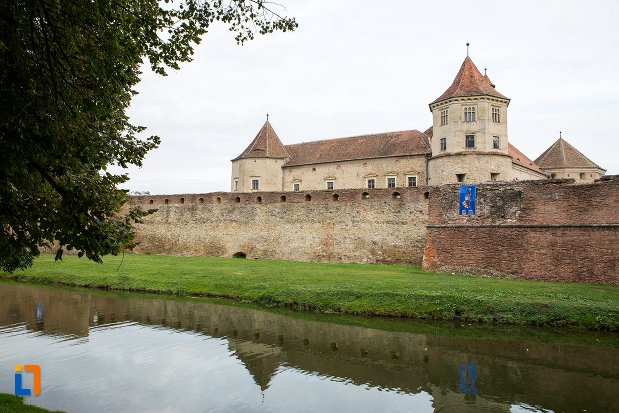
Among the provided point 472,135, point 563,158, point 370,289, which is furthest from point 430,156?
point 370,289

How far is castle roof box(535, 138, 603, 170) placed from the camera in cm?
3969

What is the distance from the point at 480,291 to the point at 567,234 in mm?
4885

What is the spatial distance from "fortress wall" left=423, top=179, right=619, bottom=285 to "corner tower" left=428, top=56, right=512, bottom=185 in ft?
31.4

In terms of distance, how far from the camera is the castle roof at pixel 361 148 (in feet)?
106

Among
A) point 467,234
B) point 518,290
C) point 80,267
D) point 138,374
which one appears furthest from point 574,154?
point 138,374

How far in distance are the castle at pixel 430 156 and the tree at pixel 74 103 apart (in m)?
24.4

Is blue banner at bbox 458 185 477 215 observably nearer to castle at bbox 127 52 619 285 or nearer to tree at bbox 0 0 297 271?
castle at bbox 127 52 619 285

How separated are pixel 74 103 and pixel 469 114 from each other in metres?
26.2

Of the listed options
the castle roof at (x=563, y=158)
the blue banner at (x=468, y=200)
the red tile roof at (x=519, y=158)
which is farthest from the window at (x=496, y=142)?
the castle roof at (x=563, y=158)

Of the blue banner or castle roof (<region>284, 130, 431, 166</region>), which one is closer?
the blue banner

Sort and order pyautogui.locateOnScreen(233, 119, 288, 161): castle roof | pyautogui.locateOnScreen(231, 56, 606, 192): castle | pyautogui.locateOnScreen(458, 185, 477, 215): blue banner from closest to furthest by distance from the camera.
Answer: pyautogui.locateOnScreen(458, 185, 477, 215): blue banner → pyautogui.locateOnScreen(231, 56, 606, 192): castle → pyautogui.locateOnScreen(233, 119, 288, 161): castle roof

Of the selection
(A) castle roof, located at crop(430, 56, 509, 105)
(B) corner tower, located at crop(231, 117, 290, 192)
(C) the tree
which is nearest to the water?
(C) the tree

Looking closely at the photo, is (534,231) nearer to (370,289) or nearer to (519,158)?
(370,289)

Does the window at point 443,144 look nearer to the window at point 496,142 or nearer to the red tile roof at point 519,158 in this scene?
the window at point 496,142
